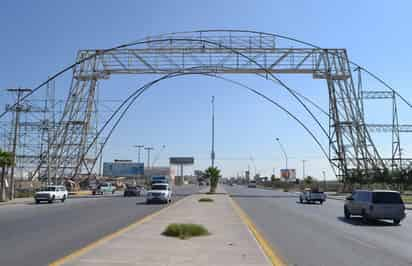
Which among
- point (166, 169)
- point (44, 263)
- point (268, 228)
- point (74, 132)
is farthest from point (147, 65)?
point (166, 169)

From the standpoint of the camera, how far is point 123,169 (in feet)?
388

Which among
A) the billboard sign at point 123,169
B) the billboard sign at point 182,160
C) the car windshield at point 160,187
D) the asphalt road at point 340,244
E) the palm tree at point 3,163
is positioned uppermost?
the billboard sign at point 182,160

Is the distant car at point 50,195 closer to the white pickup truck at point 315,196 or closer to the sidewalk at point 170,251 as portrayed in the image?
the white pickup truck at point 315,196

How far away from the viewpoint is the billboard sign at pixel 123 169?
387ft

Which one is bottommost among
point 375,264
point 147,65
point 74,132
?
point 375,264

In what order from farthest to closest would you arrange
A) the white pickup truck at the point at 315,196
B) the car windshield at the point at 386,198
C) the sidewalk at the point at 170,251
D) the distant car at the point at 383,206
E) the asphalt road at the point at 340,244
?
the white pickup truck at the point at 315,196, the car windshield at the point at 386,198, the distant car at the point at 383,206, the asphalt road at the point at 340,244, the sidewalk at the point at 170,251

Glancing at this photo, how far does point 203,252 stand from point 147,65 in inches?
1401

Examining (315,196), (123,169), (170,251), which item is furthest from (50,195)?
(123,169)

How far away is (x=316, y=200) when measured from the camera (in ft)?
145

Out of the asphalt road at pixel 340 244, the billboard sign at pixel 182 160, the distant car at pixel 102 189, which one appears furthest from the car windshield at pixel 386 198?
the billboard sign at pixel 182 160

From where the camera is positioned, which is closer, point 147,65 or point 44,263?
point 44,263

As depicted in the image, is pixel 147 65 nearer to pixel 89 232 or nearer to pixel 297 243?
pixel 89 232

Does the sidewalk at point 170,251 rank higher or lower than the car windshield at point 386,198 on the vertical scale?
lower

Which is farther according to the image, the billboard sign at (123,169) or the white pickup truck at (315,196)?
the billboard sign at (123,169)
